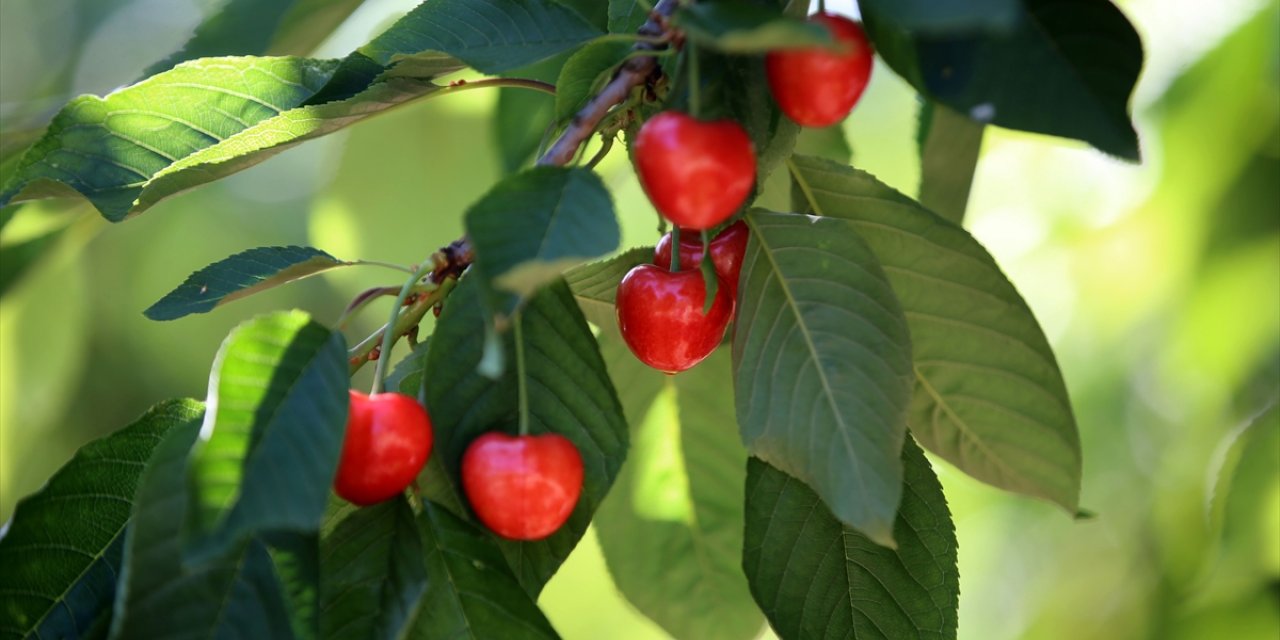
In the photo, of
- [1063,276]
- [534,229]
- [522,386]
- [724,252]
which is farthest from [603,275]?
[1063,276]

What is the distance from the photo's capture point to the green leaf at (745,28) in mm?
469

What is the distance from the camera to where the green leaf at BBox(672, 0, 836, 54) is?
1.54 ft

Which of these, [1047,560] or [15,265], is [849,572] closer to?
[15,265]

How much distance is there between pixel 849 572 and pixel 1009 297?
20cm

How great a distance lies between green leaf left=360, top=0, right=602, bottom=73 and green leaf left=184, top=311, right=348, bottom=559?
188mm

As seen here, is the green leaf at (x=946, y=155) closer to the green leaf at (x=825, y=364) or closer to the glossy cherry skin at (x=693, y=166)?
the green leaf at (x=825, y=364)

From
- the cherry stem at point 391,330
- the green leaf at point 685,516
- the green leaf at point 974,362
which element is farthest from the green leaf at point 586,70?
the green leaf at point 685,516

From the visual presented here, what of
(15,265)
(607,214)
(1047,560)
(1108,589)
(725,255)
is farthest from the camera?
(1047,560)

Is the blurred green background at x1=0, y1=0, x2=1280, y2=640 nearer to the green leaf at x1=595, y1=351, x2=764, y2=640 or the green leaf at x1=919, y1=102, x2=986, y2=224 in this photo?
the green leaf at x1=919, y1=102, x2=986, y2=224

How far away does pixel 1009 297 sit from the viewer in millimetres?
734

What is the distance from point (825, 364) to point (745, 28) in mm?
213

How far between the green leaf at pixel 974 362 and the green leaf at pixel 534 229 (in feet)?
0.93

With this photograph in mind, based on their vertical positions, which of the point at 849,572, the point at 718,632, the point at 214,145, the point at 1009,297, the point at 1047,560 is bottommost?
the point at 1047,560

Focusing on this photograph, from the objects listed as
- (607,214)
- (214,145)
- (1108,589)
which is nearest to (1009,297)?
(607,214)
